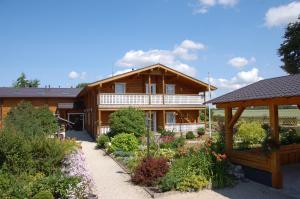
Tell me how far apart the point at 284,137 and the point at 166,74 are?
15271 mm

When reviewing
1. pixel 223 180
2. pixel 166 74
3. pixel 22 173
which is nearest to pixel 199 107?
pixel 166 74

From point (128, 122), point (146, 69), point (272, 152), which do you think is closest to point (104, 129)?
point (128, 122)

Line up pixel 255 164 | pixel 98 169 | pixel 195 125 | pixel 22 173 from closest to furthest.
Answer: pixel 22 173, pixel 255 164, pixel 98 169, pixel 195 125

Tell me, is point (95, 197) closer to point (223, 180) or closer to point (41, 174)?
point (41, 174)

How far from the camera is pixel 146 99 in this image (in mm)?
28391

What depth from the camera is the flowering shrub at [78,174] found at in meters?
9.92

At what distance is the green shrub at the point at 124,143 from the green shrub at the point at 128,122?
8.01ft

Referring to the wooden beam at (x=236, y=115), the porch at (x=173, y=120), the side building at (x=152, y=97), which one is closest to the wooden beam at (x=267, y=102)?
the wooden beam at (x=236, y=115)

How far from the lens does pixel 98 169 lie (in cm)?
1566

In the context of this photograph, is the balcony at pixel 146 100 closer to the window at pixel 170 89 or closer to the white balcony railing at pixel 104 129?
the white balcony railing at pixel 104 129

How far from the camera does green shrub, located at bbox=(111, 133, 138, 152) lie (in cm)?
1983

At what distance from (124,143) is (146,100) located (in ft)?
28.5

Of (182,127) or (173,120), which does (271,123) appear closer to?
(182,127)

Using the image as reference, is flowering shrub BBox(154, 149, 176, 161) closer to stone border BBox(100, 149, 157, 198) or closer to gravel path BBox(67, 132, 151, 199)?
stone border BBox(100, 149, 157, 198)
